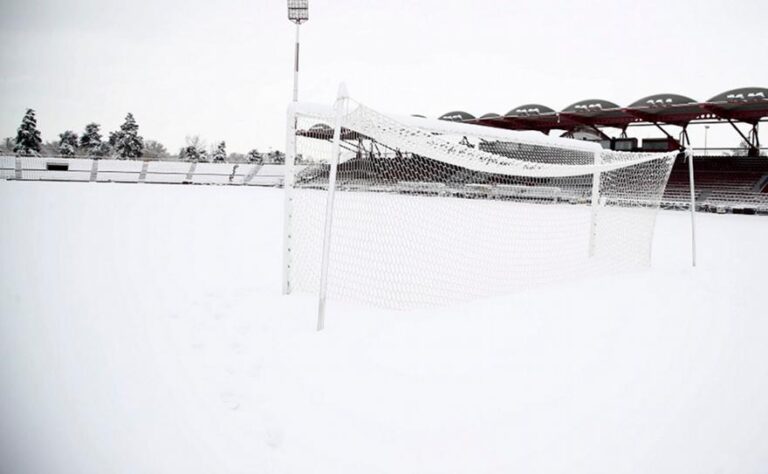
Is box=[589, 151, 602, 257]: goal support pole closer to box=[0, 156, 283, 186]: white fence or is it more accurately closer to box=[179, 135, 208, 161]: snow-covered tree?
box=[0, 156, 283, 186]: white fence

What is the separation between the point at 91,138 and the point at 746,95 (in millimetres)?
63893

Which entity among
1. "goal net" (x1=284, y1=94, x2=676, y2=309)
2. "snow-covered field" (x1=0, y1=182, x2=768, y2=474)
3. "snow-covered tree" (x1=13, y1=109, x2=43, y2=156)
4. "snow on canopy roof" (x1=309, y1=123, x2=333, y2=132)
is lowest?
"snow-covered field" (x1=0, y1=182, x2=768, y2=474)

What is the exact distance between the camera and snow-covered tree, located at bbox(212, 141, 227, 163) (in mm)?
57562

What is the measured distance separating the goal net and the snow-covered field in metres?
0.73

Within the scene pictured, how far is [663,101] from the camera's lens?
20719mm

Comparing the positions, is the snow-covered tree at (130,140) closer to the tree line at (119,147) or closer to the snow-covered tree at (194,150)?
the tree line at (119,147)

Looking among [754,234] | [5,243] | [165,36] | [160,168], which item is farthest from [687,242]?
[160,168]

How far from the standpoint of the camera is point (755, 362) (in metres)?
2.91

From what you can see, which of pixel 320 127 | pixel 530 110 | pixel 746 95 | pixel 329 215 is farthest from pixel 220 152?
pixel 329 215

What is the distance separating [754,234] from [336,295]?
1182cm

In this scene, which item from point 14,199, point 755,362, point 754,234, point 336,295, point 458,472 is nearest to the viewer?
point 458,472

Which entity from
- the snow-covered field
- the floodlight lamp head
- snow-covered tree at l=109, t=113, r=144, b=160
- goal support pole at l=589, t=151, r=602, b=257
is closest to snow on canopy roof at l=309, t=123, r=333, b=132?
the snow-covered field

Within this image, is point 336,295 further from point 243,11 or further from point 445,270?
point 243,11

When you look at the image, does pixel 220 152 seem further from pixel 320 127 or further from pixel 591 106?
pixel 320 127
